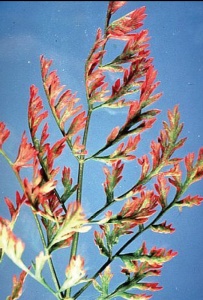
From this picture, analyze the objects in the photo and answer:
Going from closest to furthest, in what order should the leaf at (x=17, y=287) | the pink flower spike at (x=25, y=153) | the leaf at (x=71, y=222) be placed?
the leaf at (x=71, y=222)
the pink flower spike at (x=25, y=153)
the leaf at (x=17, y=287)

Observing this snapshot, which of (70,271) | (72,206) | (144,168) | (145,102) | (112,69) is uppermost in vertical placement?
(112,69)

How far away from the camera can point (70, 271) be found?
3.19 ft

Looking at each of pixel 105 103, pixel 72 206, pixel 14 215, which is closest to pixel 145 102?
pixel 105 103

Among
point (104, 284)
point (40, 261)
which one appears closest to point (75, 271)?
point (40, 261)

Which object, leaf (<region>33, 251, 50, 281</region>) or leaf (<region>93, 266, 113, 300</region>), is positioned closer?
leaf (<region>33, 251, 50, 281</region>)

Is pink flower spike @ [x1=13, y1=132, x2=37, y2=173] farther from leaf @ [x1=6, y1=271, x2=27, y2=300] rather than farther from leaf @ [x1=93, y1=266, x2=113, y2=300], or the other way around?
leaf @ [x1=93, y1=266, x2=113, y2=300]

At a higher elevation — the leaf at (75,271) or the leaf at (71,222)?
the leaf at (71,222)

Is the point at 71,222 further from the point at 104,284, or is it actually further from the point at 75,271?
the point at 104,284

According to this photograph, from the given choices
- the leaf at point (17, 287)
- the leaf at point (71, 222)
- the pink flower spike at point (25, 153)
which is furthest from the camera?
the leaf at point (17, 287)

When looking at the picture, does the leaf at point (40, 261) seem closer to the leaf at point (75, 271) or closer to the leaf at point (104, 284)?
the leaf at point (75, 271)

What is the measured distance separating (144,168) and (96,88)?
A: 0.27 m

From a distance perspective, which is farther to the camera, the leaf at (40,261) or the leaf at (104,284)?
the leaf at (104,284)

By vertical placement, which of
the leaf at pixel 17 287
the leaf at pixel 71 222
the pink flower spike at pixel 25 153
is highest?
the pink flower spike at pixel 25 153

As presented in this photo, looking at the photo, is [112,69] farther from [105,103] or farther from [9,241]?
[9,241]
